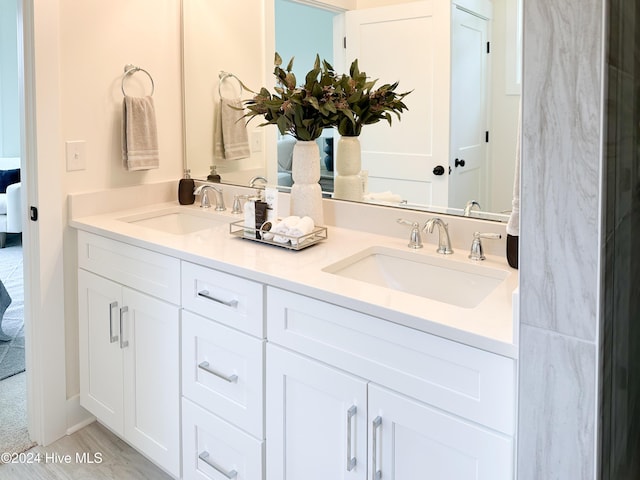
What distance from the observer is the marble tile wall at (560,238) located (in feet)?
2.88

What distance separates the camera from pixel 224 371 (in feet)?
5.47

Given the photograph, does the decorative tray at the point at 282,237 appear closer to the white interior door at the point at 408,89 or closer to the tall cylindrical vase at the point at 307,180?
the tall cylindrical vase at the point at 307,180

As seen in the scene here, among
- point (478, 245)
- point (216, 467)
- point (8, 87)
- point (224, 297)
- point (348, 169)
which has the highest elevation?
point (8, 87)

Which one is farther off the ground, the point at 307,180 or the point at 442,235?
the point at 307,180

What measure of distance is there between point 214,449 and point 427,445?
0.77 metres

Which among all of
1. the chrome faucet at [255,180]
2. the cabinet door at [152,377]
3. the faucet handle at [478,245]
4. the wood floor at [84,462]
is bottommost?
the wood floor at [84,462]

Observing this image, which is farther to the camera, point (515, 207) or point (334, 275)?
point (334, 275)

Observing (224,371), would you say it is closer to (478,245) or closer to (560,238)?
(478,245)

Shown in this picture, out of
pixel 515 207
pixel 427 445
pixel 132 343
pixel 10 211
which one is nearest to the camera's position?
pixel 427 445

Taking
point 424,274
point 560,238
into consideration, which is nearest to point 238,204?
point 424,274

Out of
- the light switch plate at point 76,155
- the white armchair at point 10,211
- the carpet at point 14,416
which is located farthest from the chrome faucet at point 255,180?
the white armchair at point 10,211

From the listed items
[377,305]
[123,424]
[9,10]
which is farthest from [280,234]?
[9,10]

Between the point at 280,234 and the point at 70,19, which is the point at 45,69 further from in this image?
the point at 280,234

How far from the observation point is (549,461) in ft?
3.25
